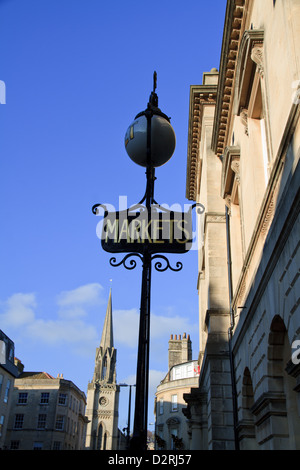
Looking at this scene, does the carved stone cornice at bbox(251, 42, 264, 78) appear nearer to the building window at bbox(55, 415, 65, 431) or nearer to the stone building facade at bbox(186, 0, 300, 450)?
the stone building facade at bbox(186, 0, 300, 450)

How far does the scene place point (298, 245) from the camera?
7246mm

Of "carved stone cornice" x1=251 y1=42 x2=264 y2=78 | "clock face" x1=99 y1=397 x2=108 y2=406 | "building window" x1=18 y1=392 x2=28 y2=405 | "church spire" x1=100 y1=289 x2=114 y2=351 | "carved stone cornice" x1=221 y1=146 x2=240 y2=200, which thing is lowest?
"carved stone cornice" x1=251 y1=42 x2=264 y2=78

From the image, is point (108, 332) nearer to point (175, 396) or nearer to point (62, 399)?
point (62, 399)

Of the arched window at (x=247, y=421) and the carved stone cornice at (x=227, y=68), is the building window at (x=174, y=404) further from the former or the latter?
the arched window at (x=247, y=421)

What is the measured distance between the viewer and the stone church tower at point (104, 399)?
131000 millimetres

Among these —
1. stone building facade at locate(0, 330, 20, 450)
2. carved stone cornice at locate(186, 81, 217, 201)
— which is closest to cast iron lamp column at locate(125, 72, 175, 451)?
carved stone cornice at locate(186, 81, 217, 201)

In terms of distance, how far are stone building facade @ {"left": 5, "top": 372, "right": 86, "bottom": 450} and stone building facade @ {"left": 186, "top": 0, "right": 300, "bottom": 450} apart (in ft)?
173

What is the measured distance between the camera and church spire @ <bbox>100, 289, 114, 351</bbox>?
5576 inches

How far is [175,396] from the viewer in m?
65.8

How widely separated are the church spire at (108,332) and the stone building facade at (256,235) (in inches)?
4848

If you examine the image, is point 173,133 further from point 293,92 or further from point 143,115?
point 293,92

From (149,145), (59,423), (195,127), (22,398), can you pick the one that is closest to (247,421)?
(149,145)

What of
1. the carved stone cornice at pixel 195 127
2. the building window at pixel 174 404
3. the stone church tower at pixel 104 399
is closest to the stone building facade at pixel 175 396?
the building window at pixel 174 404

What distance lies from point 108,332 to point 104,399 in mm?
18680
